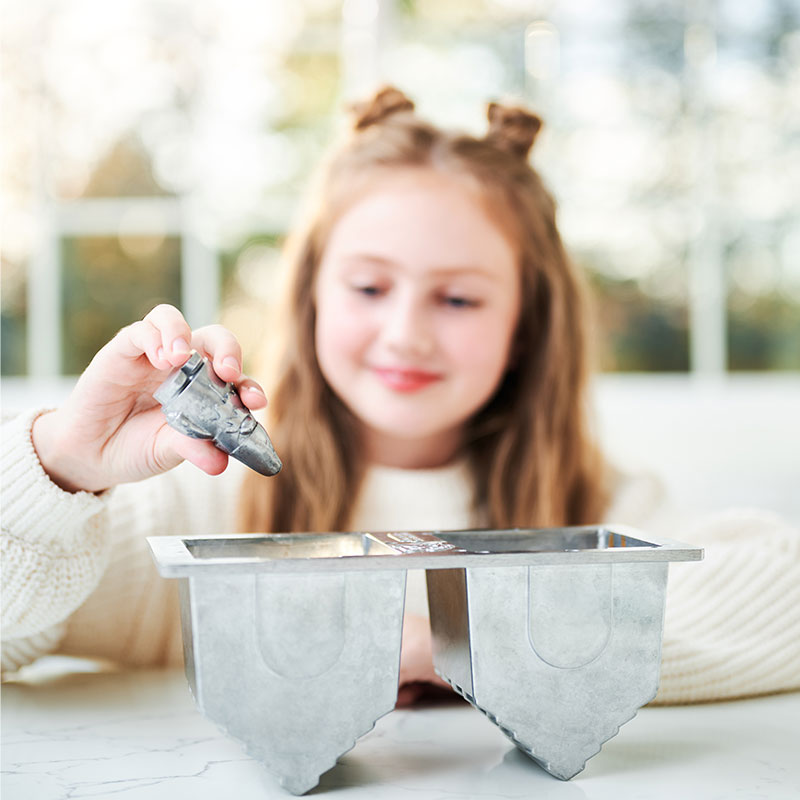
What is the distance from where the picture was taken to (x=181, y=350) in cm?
62

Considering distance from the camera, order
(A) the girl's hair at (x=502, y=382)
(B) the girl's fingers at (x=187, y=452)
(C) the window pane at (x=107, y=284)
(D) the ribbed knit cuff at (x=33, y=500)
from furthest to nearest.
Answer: (C) the window pane at (x=107, y=284) → (A) the girl's hair at (x=502, y=382) → (D) the ribbed knit cuff at (x=33, y=500) → (B) the girl's fingers at (x=187, y=452)

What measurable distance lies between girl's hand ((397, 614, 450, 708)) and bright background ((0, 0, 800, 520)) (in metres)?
2.39

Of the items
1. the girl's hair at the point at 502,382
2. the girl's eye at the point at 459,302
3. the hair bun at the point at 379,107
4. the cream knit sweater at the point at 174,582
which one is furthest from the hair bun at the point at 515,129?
the cream knit sweater at the point at 174,582

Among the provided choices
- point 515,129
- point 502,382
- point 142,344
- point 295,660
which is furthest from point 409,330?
point 295,660

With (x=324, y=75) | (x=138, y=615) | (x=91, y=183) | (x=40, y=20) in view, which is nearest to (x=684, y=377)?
(x=324, y=75)

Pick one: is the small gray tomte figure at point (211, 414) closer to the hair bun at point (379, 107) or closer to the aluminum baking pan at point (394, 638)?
the aluminum baking pan at point (394, 638)

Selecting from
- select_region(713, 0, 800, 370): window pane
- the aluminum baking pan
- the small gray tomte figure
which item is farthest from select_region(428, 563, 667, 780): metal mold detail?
select_region(713, 0, 800, 370): window pane

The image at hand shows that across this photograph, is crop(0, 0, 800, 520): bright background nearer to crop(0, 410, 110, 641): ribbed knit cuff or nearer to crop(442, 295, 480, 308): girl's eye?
crop(442, 295, 480, 308): girl's eye

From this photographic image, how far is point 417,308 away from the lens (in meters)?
1.13

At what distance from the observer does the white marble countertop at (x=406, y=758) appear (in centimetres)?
57

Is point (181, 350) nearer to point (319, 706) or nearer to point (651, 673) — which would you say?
point (319, 706)

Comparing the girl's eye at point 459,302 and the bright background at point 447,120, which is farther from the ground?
the bright background at point 447,120

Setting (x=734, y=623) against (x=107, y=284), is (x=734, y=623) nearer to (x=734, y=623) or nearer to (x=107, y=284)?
(x=734, y=623)

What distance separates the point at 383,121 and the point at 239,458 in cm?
87
